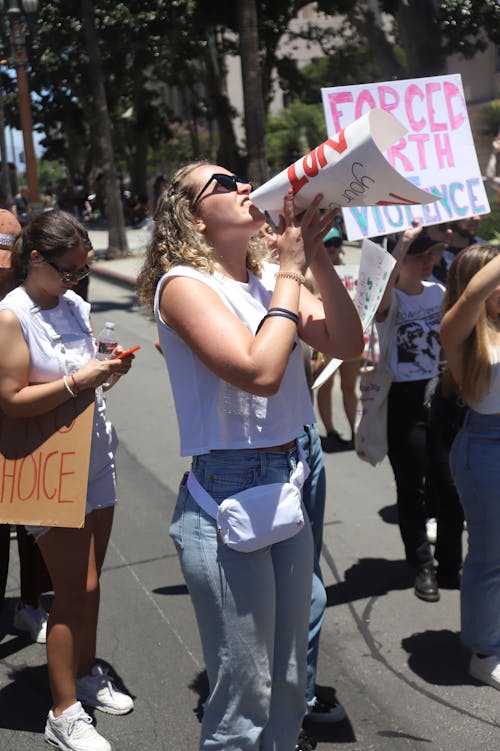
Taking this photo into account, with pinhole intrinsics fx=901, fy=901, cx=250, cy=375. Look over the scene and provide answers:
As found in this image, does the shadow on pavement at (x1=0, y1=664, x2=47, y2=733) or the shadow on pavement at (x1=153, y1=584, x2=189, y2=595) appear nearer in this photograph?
the shadow on pavement at (x1=0, y1=664, x2=47, y2=733)

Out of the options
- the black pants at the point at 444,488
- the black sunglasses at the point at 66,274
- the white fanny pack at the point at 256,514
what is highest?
the black sunglasses at the point at 66,274

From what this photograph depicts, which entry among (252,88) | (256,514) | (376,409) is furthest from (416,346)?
(252,88)

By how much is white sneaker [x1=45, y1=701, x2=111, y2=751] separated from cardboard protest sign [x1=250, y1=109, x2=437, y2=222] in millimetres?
1910

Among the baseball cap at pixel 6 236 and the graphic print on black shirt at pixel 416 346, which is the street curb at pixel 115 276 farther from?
the baseball cap at pixel 6 236

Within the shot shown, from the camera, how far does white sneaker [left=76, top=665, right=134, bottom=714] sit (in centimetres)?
338

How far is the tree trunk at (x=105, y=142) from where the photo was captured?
17859 mm

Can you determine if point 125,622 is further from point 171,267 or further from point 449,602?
point 171,267

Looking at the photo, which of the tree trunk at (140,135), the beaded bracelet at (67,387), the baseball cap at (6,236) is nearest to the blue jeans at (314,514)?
the beaded bracelet at (67,387)

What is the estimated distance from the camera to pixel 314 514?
3303mm

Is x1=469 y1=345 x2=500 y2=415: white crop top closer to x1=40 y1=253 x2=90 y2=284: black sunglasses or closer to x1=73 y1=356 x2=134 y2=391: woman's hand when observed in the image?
x1=73 y1=356 x2=134 y2=391: woman's hand

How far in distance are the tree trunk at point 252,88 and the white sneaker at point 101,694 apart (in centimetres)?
980

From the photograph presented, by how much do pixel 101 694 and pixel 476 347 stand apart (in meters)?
1.94

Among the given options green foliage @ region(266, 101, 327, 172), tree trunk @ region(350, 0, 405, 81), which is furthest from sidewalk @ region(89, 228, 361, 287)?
green foliage @ region(266, 101, 327, 172)

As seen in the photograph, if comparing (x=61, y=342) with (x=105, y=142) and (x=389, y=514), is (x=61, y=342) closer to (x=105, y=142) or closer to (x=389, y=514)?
(x=389, y=514)
